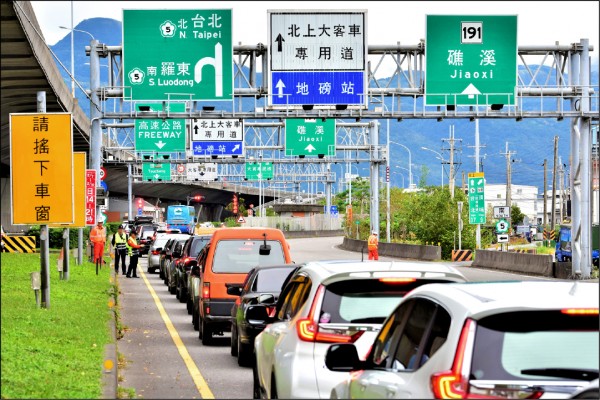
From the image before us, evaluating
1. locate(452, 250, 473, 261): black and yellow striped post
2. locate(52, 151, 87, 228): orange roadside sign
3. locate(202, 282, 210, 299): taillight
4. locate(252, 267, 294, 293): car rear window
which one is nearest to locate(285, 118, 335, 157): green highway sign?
locate(452, 250, 473, 261): black and yellow striped post

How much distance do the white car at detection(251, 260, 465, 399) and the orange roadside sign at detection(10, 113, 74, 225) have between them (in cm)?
1219

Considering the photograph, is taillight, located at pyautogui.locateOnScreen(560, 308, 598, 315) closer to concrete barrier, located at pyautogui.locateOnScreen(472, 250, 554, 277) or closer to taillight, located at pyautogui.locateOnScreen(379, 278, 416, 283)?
taillight, located at pyautogui.locateOnScreen(379, 278, 416, 283)

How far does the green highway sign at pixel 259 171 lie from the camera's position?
3374 inches

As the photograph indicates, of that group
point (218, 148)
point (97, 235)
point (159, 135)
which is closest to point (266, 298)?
point (97, 235)

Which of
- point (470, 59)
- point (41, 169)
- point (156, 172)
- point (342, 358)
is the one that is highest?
point (470, 59)

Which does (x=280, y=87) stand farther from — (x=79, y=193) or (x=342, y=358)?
(x=342, y=358)

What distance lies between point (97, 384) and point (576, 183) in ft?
108

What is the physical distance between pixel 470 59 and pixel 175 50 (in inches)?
370

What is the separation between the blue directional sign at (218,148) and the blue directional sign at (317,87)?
26443mm

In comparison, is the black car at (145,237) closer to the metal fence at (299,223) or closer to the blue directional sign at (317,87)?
the blue directional sign at (317,87)

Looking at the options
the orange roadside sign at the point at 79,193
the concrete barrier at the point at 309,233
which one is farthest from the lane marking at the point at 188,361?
the concrete barrier at the point at 309,233

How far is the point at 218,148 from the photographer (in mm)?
66562

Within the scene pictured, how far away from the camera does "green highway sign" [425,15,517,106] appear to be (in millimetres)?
39000

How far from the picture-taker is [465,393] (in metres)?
5.39
